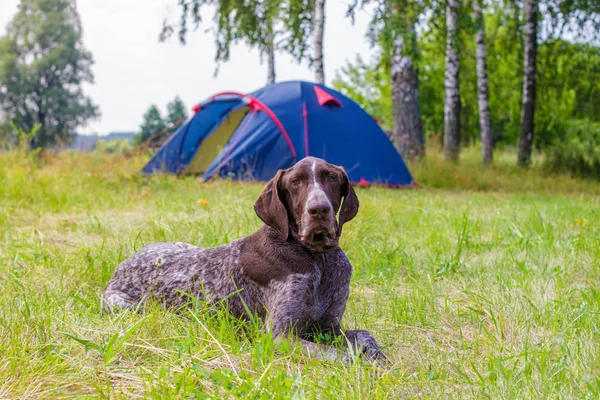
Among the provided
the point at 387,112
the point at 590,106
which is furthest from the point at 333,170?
the point at 387,112

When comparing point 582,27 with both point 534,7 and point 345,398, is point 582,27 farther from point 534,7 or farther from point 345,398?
point 345,398

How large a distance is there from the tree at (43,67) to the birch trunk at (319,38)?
3985 cm

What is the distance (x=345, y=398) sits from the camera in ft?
7.33

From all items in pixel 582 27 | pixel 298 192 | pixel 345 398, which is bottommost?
pixel 345 398

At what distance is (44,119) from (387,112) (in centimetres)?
3319

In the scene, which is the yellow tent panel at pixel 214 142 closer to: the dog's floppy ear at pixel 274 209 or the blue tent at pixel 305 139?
the blue tent at pixel 305 139

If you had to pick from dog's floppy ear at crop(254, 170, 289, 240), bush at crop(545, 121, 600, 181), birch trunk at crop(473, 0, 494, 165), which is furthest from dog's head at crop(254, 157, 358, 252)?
birch trunk at crop(473, 0, 494, 165)

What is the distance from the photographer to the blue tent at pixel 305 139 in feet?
34.2

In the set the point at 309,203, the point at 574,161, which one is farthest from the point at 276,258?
the point at 574,161

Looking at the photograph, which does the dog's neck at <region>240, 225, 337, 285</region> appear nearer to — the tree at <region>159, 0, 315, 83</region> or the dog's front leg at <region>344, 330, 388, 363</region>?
the dog's front leg at <region>344, 330, 388, 363</region>

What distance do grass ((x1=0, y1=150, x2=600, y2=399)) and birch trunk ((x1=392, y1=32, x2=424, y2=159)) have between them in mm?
5629

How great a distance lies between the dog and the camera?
112 inches

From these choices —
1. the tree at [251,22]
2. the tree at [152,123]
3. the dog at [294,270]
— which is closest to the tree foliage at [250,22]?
the tree at [251,22]

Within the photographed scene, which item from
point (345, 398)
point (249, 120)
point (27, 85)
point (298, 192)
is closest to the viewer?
point (345, 398)
